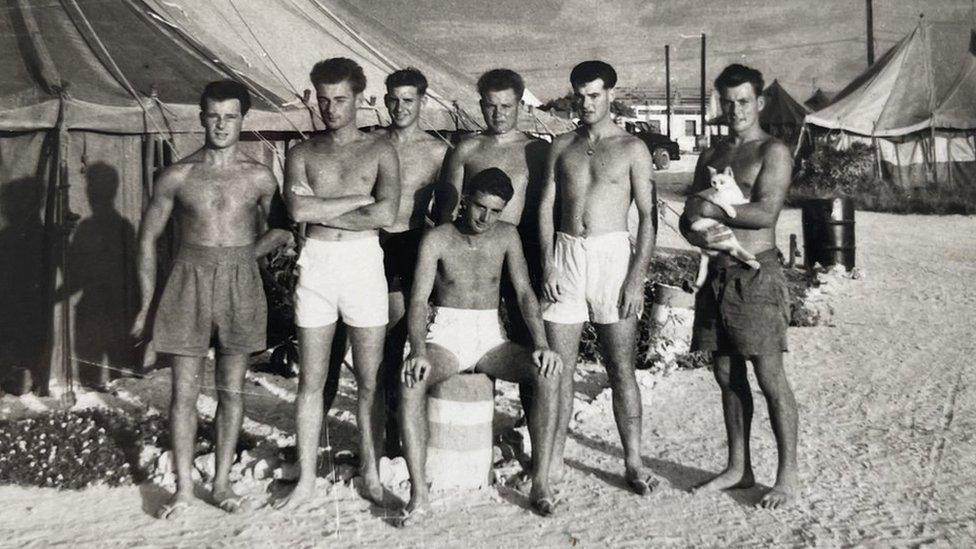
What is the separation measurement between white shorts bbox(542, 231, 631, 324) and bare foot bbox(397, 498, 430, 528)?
1162 millimetres

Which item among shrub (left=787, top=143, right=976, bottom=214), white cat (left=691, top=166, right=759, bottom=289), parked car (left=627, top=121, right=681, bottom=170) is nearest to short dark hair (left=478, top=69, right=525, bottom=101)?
white cat (left=691, top=166, right=759, bottom=289)

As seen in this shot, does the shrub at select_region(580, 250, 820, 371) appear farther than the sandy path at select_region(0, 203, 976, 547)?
Yes

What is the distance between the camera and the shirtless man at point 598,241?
4.62 metres

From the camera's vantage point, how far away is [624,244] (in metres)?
4.68

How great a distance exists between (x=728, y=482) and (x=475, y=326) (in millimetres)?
1602

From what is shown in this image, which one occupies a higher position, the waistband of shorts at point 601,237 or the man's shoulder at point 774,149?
the man's shoulder at point 774,149

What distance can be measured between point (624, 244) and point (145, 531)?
277 centimetres

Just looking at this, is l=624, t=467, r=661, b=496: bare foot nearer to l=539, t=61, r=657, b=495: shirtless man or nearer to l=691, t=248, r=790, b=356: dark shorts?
l=539, t=61, r=657, b=495: shirtless man

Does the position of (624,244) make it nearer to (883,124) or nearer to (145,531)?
(145,531)

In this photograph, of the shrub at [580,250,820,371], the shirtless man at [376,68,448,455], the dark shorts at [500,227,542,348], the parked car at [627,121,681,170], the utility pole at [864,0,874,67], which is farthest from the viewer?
the parked car at [627,121,681,170]

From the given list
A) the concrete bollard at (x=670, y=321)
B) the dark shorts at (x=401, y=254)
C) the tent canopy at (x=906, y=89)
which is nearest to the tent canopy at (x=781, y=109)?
the tent canopy at (x=906, y=89)

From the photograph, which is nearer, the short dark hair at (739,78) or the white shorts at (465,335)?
the short dark hair at (739,78)

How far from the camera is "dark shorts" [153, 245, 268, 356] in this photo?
433 cm

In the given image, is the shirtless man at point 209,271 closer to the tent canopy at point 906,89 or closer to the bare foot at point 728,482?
the bare foot at point 728,482
